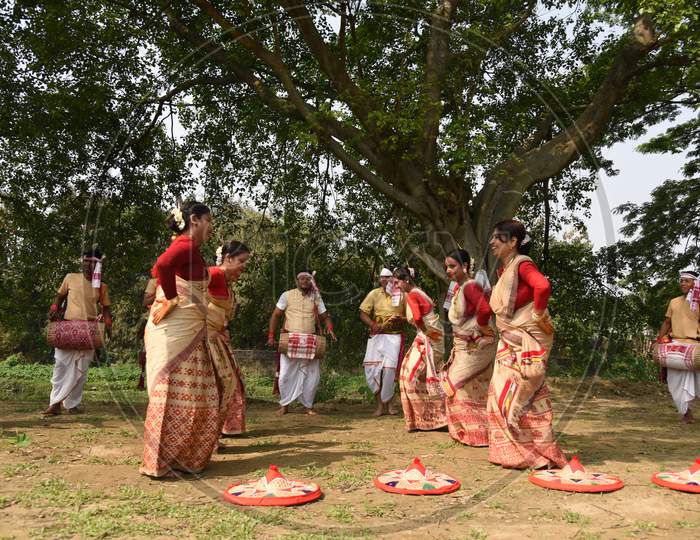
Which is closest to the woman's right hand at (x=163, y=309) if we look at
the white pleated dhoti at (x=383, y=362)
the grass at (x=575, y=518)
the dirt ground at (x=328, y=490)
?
the dirt ground at (x=328, y=490)

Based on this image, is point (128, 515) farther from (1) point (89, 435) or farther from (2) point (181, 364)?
(1) point (89, 435)

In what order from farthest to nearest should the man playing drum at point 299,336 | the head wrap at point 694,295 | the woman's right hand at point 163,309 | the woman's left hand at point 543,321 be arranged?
the man playing drum at point 299,336 → the head wrap at point 694,295 → the woman's left hand at point 543,321 → the woman's right hand at point 163,309

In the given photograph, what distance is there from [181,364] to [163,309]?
46 centimetres

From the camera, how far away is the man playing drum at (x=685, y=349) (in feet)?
27.6

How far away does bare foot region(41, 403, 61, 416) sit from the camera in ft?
25.8

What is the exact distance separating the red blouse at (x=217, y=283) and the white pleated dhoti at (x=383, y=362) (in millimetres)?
3491

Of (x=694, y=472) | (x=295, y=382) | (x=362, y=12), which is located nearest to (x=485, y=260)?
(x=295, y=382)

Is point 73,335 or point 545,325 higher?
point 545,325

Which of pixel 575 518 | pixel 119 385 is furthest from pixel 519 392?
pixel 119 385

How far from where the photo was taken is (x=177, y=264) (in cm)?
497

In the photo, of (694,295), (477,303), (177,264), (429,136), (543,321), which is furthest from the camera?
(429,136)

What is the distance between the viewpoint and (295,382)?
9172mm

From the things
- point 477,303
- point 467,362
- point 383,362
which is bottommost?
point 383,362

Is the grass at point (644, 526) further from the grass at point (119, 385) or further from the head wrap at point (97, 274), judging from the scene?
the head wrap at point (97, 274)
